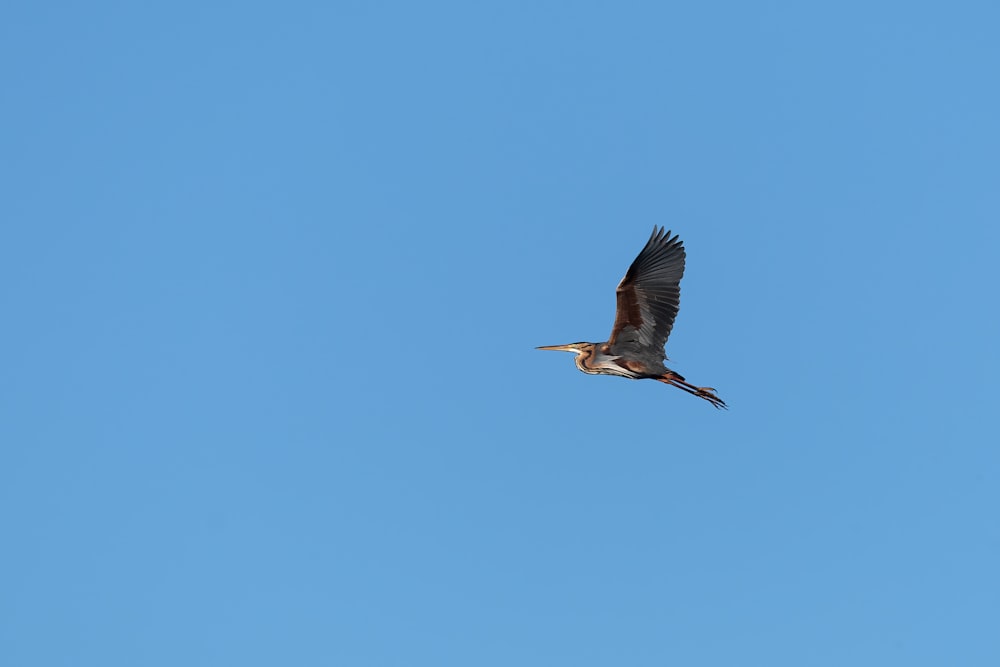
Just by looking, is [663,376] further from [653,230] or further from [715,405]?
[653,230]

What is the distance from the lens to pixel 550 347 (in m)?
26.7

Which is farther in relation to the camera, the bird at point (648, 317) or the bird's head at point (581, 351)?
the bird's head at point (581, 351)

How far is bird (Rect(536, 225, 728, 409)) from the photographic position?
77.3ft

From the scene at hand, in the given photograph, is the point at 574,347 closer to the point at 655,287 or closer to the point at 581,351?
the point at 581,351

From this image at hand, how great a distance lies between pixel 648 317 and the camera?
2378 cm

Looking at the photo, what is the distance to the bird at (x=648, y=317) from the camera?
77.3 ft

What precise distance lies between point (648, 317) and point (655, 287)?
59 centimetres

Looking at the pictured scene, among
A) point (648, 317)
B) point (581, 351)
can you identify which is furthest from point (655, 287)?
point (581, 351)

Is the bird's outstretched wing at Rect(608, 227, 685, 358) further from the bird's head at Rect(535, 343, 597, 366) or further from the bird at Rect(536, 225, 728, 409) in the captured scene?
the bird's head at Rect(535, 343, 597, 366)

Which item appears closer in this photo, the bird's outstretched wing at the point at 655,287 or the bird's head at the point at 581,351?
the bird's outstretched wing at the point at 655,287

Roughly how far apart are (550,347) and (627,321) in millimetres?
3177

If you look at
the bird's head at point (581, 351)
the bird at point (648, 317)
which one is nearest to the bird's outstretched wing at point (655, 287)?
the bird at point (648, 317)

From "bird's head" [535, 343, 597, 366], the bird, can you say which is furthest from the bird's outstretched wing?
"bird's head" [535, 343, 597, 366]

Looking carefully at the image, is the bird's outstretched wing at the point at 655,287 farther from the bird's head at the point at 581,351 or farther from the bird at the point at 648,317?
the bird's head at the point at 581,351
